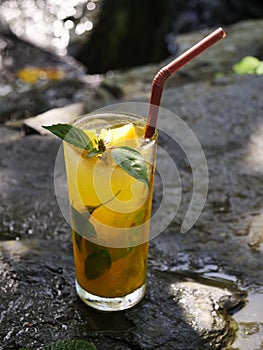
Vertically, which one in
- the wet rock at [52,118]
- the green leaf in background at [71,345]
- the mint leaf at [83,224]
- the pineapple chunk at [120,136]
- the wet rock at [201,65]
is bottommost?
the wet rock at [201,65]

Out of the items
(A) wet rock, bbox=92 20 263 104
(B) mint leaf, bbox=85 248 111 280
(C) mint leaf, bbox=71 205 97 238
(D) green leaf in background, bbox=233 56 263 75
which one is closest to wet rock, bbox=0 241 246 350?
(B) mint leaf, bbox=85 248 111 280

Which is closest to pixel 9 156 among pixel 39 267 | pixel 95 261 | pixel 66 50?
pixel 39 267

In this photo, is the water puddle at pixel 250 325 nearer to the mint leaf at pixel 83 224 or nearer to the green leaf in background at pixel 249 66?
the mint leaf at pixel 83 224

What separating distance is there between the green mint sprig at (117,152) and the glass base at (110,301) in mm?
404

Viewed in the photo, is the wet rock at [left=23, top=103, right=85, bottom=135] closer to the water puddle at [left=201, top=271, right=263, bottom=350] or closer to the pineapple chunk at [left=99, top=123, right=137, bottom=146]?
the pineapple chunk at [left=99, top=123, right=137, bottom=146]

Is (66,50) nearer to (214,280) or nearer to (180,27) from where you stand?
(180,27)

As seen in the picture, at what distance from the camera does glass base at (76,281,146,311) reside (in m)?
1.85

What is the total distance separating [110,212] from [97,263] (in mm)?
174

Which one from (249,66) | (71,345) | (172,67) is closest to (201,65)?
(249,66)

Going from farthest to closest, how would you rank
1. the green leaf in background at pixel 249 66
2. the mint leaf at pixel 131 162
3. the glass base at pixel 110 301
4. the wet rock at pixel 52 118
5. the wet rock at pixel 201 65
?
1. the wet rock at pixel 201 65
2. the green leaf in background at pixel 249 66
3. the wet rock at pixel 52 118
4. the glass base at pixel 110 301
5. the mint leaf at pixel 131 162

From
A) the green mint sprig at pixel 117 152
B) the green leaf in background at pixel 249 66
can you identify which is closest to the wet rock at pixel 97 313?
the green mint sprig at pixel 117 152

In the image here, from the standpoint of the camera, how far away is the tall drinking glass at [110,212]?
167cm

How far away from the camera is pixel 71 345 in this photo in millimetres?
1650

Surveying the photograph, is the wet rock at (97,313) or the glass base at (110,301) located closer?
the wet rock at (97,313)
